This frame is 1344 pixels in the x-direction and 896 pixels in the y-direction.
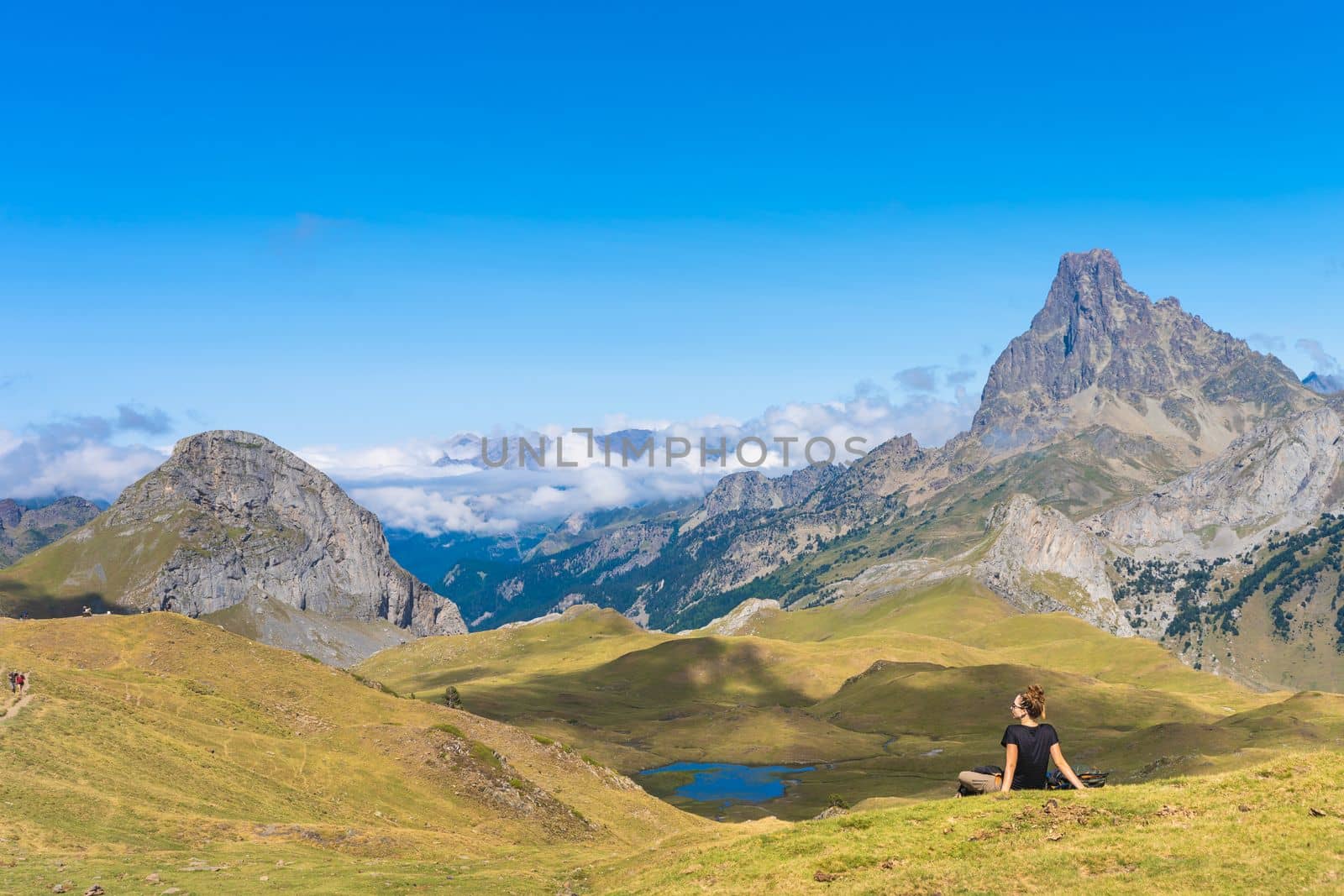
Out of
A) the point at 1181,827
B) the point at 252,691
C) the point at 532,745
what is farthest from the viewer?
the point at 532,745

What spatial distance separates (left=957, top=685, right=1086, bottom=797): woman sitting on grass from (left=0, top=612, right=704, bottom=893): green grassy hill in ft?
106

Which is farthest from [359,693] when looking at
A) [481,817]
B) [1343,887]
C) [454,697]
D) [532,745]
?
[1343,887]

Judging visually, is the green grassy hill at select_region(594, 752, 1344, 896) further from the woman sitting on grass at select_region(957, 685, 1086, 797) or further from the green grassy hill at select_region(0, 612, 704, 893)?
the green grassy hill at select_region(0, 612, 704, 893)

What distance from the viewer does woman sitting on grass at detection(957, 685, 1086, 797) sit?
3403 cm

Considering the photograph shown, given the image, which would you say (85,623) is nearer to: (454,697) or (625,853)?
(454,697)

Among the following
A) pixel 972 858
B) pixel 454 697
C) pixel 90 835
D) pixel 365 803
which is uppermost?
pixel 972 858

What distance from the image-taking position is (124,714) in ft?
285

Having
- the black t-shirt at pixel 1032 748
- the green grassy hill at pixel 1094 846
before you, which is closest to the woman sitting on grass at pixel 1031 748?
the black t-shirt at pixel 1032 748

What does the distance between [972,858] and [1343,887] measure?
1106 centimetres

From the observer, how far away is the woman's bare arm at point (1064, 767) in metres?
34.6

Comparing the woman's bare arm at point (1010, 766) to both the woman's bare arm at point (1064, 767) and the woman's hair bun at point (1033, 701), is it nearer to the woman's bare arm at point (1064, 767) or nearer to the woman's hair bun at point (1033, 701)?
the woman's bare arm at point (1064, 767)

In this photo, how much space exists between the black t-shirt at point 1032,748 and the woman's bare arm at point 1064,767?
19 centimetres

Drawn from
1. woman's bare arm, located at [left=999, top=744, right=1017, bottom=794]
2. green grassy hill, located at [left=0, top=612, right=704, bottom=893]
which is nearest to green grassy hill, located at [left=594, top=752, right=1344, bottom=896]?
woman's bare arm, located at [left=999, top=744, right=1017, bottom=794]

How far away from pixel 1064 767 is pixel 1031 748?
126 cm
